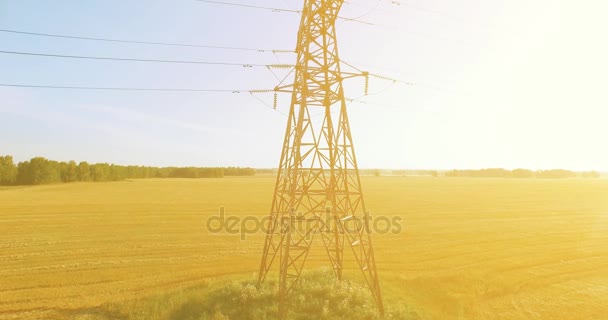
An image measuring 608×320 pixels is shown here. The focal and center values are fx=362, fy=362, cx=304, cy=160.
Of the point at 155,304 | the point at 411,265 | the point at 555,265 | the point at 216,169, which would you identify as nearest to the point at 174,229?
the point at 155,304

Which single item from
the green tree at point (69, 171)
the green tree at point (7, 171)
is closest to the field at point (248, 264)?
the green tree at point (7, 171)

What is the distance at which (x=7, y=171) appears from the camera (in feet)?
309

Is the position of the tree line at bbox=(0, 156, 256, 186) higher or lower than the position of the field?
higher

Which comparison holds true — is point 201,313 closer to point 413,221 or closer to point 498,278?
point 498,278

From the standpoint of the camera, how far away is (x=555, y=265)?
2617cm

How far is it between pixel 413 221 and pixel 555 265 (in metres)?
19.1

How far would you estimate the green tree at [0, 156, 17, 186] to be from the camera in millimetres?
93688

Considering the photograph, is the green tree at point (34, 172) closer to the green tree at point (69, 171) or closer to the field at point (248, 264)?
the green tree at point (69, 171)

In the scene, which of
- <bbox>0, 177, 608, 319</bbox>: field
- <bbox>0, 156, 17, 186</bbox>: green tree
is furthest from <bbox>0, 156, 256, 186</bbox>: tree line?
<bbox>0, 177, 608, 319</bbox>: field

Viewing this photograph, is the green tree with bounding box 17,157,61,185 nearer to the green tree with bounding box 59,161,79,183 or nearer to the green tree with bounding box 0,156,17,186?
the green tree with bounding box 0,156,17,186

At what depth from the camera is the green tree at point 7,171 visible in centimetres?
9369

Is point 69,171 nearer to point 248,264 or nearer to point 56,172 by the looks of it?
point 56,172

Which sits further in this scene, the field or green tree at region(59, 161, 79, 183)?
green tree at region(59, 161, 79, 183)

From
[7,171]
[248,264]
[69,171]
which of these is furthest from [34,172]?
[248,264]
